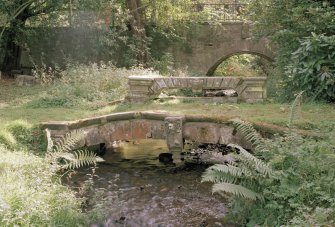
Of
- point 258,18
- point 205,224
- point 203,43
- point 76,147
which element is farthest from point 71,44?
point 205,224

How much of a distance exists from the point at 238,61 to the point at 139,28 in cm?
580

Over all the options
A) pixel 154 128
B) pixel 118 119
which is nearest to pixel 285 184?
pixel 154 128

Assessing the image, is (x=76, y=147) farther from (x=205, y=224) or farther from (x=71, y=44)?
(x=71, y=44)

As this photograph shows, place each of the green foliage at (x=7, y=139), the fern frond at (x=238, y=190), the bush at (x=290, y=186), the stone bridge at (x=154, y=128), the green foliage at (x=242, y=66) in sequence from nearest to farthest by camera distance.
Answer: the bush at (x=290, y=186), the fern frond at (x=238, y=190), the green foliage at (x=7, y=139), the stone bridge at (x=154, y=128), the green foliage at (x=242, y=66)

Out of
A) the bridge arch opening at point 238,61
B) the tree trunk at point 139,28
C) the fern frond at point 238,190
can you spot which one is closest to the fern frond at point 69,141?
the fern frond at point 238,190

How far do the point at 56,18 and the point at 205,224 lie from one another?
12.3 meters

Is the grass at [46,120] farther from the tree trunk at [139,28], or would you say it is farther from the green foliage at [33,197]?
the tree trunk at [139,28]

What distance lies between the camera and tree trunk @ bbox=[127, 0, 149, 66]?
53.8 feet

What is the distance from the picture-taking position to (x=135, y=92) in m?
9.98

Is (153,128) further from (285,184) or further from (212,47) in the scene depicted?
(212,47)

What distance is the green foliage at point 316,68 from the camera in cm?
895

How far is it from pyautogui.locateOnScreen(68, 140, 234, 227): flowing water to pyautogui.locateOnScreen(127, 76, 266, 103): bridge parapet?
1.44 metres

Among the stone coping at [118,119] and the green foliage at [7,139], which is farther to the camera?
the stone coping at [118,119]

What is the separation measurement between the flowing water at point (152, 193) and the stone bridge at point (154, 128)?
55 centimetres
